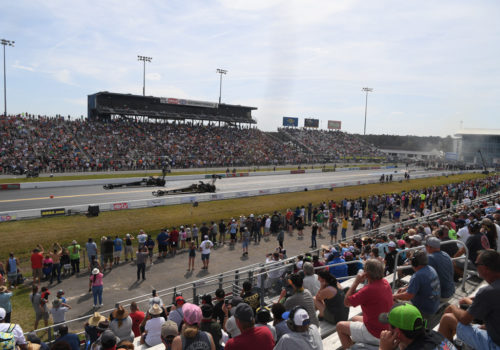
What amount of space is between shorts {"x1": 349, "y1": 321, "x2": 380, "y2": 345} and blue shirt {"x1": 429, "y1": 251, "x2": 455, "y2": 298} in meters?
1.93

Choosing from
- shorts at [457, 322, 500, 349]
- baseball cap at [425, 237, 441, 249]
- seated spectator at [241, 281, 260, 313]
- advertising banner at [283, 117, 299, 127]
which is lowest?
seated spectator at [241, 281, 260, 313]

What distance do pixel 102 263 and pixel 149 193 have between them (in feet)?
62.5

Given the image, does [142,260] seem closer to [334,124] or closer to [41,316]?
[41,316]

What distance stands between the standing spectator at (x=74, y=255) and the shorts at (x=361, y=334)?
13136 millimetres

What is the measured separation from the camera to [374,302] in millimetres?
4047

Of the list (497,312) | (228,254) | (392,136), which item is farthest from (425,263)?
(392,136)

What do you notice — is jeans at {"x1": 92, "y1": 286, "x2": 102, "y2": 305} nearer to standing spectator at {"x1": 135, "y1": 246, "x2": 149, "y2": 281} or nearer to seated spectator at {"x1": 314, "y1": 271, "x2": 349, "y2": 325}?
standing spectator at {"x1": 135, "y1": 246, "x2": 149, "y2": 281}

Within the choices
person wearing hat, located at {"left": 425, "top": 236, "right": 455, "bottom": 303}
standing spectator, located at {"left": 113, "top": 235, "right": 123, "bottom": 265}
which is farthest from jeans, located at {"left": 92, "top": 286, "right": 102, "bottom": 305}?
person wearing hat, located at {"left": 425, "top": 236, "right": 455, "bottom": 303}

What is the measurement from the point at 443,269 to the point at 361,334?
212cm

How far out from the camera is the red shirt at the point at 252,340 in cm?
375

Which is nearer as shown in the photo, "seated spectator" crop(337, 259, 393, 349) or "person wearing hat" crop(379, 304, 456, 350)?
"person wearing hat" crop(379, 304, 456, 350)

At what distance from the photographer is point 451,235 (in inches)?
375

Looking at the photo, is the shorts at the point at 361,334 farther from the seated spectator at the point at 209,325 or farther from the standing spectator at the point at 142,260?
the standing spectator at the point at 142,260

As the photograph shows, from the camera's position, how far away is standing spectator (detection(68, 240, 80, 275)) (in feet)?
47.1
